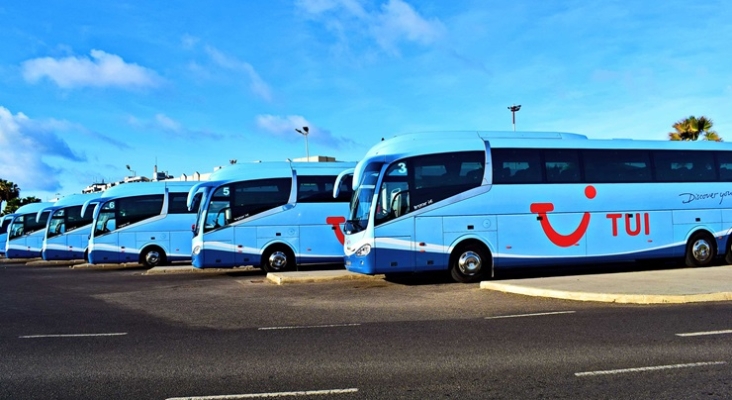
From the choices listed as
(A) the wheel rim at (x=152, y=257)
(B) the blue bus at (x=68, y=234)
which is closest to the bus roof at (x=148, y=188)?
(A) the wheel rim at (x=152, y=257)

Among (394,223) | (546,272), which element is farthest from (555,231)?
(394,223)

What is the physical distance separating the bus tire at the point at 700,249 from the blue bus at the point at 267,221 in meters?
9.80

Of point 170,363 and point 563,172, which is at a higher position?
point 563,172

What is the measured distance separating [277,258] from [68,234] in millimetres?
16395

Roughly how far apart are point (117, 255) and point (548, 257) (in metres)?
17.3

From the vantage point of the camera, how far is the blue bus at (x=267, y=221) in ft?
66.9

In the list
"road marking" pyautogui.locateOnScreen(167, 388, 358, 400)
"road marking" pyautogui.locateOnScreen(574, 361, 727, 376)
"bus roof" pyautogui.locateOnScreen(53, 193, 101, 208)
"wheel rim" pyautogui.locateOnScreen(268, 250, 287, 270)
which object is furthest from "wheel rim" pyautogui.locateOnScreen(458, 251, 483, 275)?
"bus roof" pyautogui.locateOnScreen(53, 193, 101, 208)

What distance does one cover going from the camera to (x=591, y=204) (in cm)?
1666

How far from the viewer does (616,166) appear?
1697 centimetres

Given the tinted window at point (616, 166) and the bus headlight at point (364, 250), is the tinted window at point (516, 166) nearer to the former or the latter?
the tinted window at point (616, 166)

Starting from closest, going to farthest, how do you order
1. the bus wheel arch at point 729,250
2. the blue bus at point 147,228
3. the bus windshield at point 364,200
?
1. the bus windshield at point 364,200
2. the bus wheel arch at point 729,250
3. the blue bus at point 147,228

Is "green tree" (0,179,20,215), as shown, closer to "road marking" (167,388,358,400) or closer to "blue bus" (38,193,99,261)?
"blue bus" (38,193,99,261)

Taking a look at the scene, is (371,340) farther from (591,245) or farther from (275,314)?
(591,245)

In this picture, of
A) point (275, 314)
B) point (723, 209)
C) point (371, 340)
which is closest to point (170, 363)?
point (371, 340)
